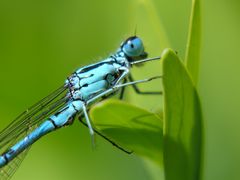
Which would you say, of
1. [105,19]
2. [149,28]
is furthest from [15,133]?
[149,28]

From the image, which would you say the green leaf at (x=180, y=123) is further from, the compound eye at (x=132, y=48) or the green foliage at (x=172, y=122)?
the compound eye at (x=132, y=48)

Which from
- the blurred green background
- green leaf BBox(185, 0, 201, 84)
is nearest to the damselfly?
the blurred green background

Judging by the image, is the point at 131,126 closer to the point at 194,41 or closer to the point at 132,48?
the point at 194,41

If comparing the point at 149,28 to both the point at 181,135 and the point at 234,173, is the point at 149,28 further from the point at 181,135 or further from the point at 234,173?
the point at 234,173

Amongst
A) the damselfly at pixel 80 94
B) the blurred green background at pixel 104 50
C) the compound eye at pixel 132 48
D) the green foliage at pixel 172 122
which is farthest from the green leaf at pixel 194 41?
the damselfly at pixel 80 94

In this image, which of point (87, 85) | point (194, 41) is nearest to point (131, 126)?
point (194, 41)

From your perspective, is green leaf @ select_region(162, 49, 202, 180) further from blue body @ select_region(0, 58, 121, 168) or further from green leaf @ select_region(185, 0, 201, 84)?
blue body @ select_region(0, 58, 121, 168)
